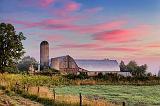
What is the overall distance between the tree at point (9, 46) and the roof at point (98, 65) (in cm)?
3874

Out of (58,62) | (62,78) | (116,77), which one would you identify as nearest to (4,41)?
(62,78)

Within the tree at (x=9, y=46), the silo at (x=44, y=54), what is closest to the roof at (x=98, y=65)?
the silo at (x=44, y=54)

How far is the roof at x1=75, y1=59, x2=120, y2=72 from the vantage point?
123 meters

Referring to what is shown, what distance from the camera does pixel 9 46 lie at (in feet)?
282

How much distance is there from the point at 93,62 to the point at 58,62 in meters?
10.7

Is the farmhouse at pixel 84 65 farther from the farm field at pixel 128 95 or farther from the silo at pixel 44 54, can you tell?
the farm field at pixel 128 95

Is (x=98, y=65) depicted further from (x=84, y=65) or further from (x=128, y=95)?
(x=128, y=95)

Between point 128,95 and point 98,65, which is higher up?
point 98,65

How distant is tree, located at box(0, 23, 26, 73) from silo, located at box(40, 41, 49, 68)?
45.3 m

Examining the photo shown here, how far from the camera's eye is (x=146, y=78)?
88375mm

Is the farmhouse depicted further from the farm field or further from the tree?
the farm field

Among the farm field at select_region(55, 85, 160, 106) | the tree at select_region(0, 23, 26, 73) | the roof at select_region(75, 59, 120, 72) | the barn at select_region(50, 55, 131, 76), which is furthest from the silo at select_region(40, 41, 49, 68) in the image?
the farm field at select_region(55, 85, 160, 106)

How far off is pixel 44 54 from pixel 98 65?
1968 cm

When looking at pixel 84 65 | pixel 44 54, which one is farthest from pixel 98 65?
pixel 44 54
